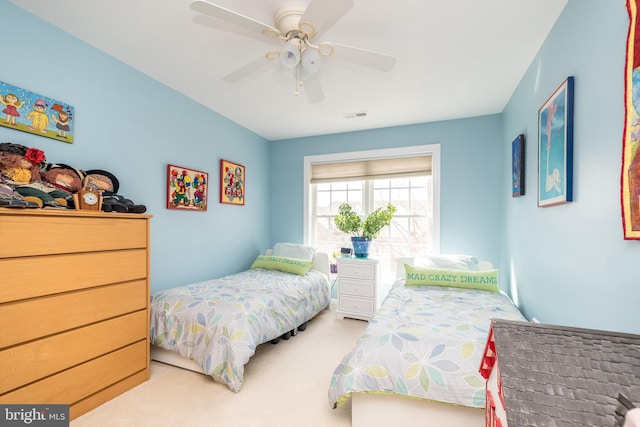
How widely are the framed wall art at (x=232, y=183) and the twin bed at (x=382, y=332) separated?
3.10 ft

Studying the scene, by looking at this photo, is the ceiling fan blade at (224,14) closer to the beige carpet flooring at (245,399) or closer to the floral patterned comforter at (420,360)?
the floral patterned comforter at (420,360)

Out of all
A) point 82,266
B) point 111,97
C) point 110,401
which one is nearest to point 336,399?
point 110,401

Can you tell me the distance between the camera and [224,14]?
1.41 metres

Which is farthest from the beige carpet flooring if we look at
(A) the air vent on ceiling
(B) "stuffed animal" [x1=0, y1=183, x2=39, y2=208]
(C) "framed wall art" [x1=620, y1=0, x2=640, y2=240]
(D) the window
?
(A) the air vent on ceiling

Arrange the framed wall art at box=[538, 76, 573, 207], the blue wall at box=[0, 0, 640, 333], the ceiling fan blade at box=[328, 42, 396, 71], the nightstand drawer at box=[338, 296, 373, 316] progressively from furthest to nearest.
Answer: the nightstand drawer at box=[338, 296, 373, 316] → the ceiling fan blade at box=[328, 42, 396, 71] → the framed wall art at box=[538, 76, 573, 207] → the blue wall at box=[0, 0, 640, 333]

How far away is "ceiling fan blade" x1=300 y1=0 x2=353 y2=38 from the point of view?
1.33 metres

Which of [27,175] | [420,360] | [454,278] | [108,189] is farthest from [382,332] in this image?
[27,175]

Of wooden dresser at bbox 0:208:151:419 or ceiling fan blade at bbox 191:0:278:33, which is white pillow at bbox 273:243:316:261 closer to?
wooden dresser at bbox 0:208:151:419

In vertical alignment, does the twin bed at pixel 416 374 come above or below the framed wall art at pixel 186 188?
below

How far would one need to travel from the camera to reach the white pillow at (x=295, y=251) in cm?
386

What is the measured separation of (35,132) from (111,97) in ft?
2.11

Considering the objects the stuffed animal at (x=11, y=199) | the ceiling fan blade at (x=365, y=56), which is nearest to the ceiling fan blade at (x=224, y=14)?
the ceiling fan blade at (x=365, y=56)

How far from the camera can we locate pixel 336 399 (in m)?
1.61

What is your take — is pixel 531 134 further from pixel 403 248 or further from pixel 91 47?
pixel 91 47
